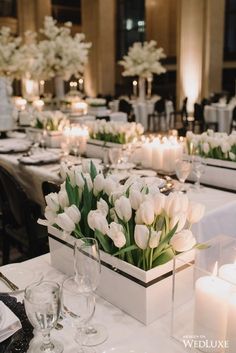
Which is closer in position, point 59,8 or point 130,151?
point 130,151

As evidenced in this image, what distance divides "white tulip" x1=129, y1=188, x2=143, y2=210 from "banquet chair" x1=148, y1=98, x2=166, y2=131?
10.0 meters

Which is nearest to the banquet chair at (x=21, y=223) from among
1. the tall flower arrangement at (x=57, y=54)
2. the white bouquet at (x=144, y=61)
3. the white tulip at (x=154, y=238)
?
the white tulip at (x=154, y=238)

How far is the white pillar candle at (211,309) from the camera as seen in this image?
1078mm

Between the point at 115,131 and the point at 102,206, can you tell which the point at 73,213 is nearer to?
the point at 102,206

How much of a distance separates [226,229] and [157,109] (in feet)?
29.3

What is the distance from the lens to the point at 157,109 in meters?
11.1

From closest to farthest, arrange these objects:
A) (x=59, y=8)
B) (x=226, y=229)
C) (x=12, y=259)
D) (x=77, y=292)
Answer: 1. (x=77, y=292)
2. (x=226, y=229)
3. (x=12, y=259)
4. (x=59, y=8)

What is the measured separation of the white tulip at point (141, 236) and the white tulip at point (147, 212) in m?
0.03

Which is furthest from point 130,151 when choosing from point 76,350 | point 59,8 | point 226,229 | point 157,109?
point 59,8

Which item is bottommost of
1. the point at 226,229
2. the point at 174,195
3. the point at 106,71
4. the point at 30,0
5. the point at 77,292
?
the point at 226,229

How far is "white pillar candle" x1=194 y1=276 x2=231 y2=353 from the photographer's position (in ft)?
3.54

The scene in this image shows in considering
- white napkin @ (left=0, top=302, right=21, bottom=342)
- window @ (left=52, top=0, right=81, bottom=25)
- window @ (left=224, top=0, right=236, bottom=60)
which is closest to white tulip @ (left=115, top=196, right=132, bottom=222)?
white napkin @ (left=0, top=302, right=21, bottom=342)

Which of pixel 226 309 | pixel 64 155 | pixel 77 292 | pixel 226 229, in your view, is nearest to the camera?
pixel 226 309

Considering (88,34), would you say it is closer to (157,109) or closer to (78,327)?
(157,109)
